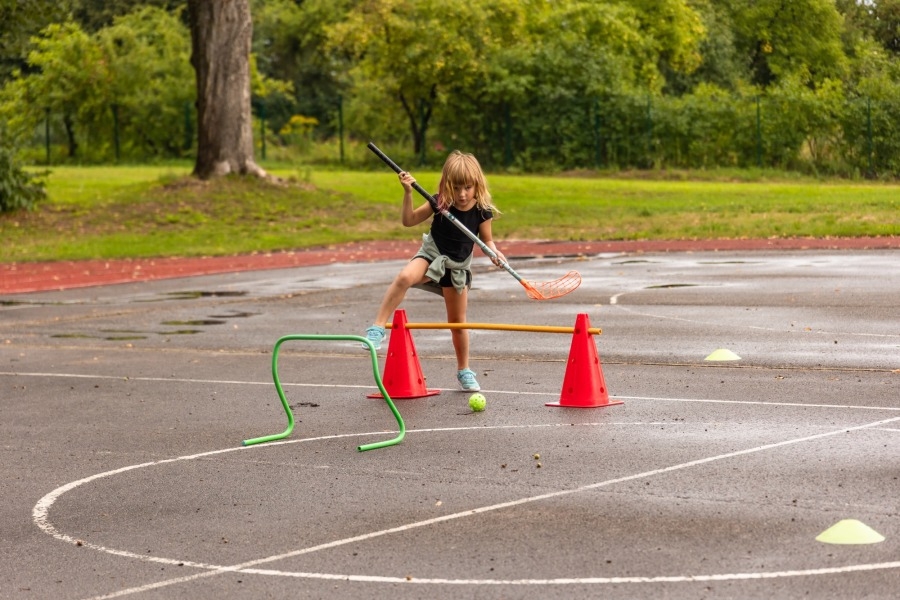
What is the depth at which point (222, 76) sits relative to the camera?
29969mm

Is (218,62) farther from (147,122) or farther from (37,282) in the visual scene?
(147,122)

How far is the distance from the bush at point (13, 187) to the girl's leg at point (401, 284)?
20.5 metres

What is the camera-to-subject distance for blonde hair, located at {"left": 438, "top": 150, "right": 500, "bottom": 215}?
32.9 feet

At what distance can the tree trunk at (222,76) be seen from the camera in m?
29.9

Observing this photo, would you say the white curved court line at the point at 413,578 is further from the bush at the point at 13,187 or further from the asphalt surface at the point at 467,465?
the bush at the point at 13,187

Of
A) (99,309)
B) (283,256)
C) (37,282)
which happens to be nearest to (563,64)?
(283,256)

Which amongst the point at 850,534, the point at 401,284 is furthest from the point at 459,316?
the point at 850,534

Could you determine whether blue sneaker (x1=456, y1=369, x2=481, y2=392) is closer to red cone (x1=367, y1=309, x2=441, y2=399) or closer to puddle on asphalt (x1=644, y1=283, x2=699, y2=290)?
red cone (x1=367, y1=309, x2=441, y2=399)

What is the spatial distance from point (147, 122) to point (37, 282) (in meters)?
28.1

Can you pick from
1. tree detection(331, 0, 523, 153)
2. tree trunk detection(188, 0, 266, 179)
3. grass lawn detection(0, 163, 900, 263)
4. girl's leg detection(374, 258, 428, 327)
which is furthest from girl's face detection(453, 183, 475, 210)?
tree detection(331, 0, 523, 153)

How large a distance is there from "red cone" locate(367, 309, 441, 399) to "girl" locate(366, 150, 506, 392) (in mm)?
168

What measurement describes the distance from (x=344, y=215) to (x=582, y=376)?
20809mm

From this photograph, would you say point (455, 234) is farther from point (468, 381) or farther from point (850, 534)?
point (850, 534)

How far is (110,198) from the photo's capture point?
102 ft
